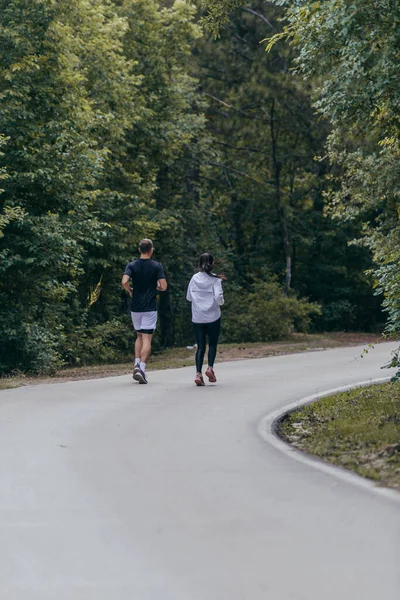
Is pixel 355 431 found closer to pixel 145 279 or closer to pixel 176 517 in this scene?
pixel 176 517

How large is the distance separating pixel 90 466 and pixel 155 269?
727cm

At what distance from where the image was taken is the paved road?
4.99 metres

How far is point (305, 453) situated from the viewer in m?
8.82

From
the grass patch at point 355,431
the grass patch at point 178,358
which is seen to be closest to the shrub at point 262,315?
the grass patch at point 178,358

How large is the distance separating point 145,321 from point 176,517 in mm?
9011

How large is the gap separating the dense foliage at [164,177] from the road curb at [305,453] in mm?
1986

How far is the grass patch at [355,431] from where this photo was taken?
26.6ft

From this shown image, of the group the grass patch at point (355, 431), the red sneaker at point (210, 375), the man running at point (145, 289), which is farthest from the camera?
the man running at point (145, 289)

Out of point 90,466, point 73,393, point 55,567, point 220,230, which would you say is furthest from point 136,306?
point 220,230

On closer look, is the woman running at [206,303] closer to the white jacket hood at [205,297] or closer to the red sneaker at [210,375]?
the white jacket hood at [205,297]

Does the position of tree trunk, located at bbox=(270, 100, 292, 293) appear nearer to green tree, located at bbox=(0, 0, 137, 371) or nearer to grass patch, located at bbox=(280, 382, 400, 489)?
green tree, located at bbox=(0, 0, 137, 371)

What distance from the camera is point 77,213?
2061cm

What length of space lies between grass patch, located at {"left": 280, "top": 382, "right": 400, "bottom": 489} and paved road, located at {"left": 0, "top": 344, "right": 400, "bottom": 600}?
411 millimetres

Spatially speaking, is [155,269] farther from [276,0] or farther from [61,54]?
[61,54]
